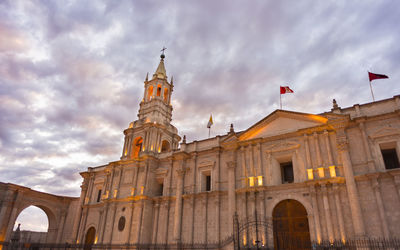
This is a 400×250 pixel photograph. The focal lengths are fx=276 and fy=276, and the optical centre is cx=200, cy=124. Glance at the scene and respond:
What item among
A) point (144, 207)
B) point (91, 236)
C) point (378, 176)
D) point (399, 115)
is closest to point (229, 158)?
point (144, 207)

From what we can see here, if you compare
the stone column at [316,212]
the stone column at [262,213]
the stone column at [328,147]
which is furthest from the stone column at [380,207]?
the stone column at [262,213]

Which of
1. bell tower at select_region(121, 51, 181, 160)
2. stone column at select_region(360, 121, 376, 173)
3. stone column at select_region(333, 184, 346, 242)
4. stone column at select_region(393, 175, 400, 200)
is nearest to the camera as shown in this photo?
stone column at select_region(393, 175, 400, 200)

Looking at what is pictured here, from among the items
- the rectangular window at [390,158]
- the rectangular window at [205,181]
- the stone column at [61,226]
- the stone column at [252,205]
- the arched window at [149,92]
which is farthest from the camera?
the arched window at [149,92]

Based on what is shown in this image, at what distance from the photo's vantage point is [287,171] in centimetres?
2583

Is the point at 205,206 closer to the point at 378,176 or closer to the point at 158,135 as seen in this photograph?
the point at 158,135

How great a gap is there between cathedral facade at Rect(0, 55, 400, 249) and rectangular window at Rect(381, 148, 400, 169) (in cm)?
7

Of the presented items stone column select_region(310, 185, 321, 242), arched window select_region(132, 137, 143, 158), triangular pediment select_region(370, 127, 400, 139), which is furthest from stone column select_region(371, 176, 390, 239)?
arched window select_region(132, 137, 143, 158)

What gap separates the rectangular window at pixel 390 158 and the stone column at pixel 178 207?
18048 mm

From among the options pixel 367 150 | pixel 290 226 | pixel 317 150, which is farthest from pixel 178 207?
pixel 367 150

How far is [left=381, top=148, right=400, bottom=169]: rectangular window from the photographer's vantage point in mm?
21516

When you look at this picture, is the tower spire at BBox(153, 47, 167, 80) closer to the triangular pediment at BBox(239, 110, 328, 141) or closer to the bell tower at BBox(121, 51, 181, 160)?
the bell tower at BBox(121, 51, 181, 160)

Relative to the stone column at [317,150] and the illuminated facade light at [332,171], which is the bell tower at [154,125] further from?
the illuminated facade light at [332,171]

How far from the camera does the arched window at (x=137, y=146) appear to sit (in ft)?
116

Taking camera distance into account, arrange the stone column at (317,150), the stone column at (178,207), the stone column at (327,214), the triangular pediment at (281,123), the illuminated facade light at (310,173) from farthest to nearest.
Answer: the stone column at (178,207) < the triangular pediment at (281,123) < the stone column at (317,150) < the illuminated facade light at (310,173) < the stone column at (327,214)
